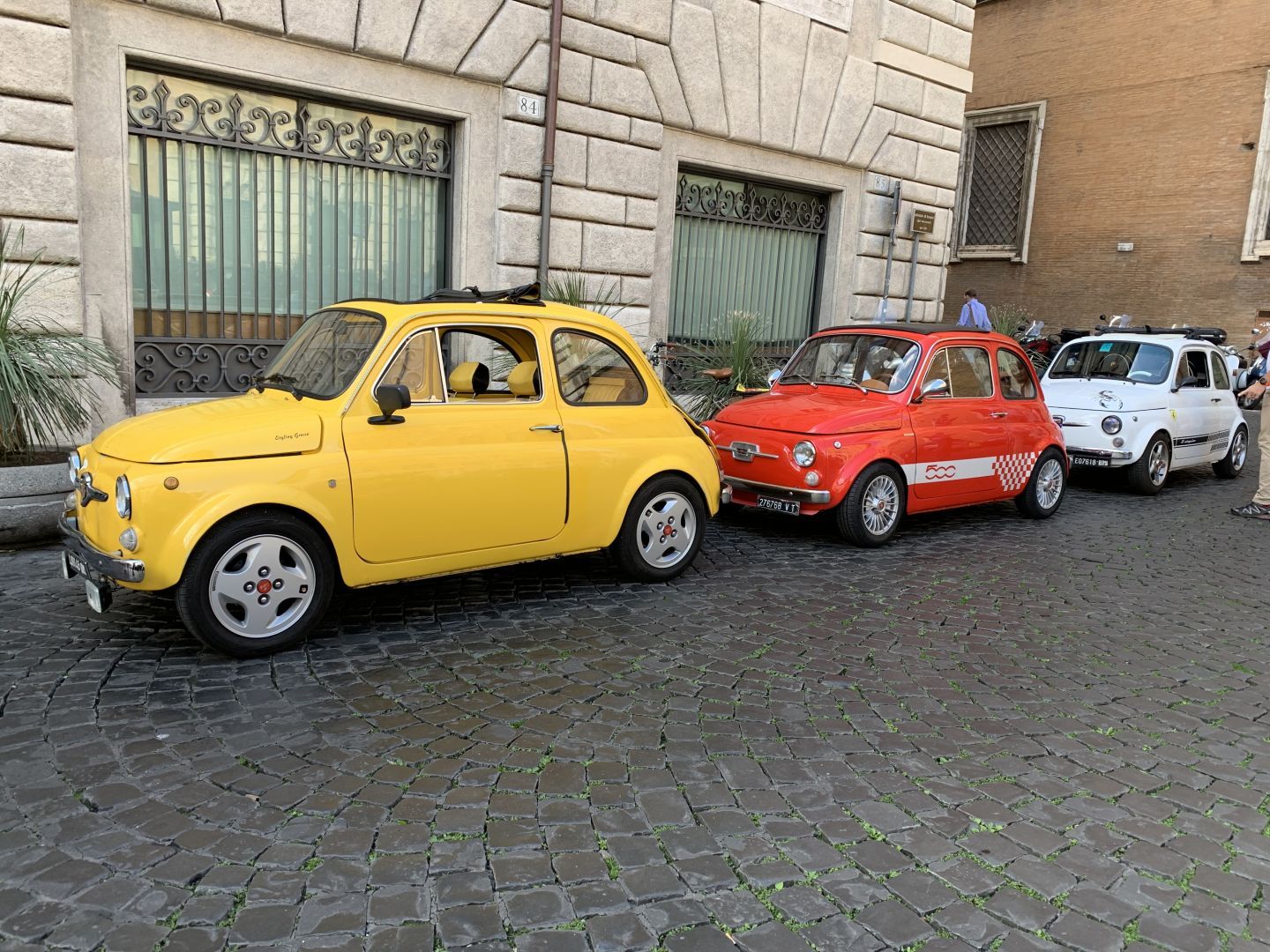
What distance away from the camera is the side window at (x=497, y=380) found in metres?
5.53

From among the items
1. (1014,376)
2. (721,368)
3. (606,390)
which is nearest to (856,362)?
(1014,376)

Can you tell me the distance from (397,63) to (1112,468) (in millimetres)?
8552

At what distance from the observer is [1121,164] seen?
77.6ft

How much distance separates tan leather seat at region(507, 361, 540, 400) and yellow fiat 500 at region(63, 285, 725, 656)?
0.04 feet

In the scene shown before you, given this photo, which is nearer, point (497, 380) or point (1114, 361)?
point (497, 380)

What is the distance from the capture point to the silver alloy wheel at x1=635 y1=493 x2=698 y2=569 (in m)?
6.24

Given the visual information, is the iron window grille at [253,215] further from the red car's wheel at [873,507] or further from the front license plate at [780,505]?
the red car's wheel at [873,507]

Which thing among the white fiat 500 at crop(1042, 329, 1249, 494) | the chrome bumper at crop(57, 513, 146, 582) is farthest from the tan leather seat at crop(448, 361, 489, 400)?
the white fiat 500 at crop(1042, 329, 1249, 494)

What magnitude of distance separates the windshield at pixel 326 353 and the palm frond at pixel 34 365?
192 centimetres

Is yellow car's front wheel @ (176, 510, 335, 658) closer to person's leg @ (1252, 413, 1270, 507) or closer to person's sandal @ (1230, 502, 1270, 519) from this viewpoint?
person's sandal @ (1230, 502, 1270, 519)

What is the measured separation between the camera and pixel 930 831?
3.35m

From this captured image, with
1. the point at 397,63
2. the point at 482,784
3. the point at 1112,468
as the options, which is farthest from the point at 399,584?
the point at 1112,468

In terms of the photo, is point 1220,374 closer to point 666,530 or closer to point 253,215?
point 666,530

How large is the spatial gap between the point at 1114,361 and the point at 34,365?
1078 centimetres
